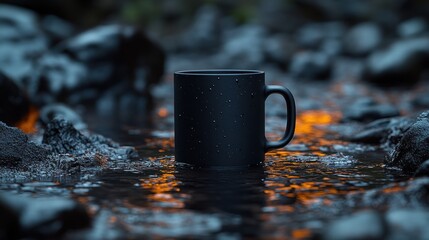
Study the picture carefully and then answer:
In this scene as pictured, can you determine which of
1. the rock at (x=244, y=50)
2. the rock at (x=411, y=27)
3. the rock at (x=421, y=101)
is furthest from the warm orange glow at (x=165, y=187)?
the rock at (x=411, y=27)

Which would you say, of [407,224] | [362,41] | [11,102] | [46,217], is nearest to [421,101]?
[11,102]

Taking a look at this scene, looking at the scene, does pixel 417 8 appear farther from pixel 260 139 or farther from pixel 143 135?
pixel 260 139

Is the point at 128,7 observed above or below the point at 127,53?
above

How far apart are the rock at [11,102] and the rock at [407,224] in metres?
3.70

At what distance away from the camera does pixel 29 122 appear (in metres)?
5.99

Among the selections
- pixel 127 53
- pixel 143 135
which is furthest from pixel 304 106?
pixel 143 135

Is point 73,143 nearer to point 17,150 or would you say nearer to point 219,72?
point 17,150

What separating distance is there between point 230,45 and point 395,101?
6.81 meters

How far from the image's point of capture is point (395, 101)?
7.88 m

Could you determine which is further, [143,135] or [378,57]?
[378,57]

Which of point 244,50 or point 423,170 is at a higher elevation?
point 244,50

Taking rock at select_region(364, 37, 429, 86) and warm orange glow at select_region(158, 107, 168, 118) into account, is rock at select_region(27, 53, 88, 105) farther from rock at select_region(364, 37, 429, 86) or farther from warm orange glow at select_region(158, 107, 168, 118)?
rock at select_region(364, 37, 429, 86)

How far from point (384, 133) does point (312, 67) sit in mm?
6182

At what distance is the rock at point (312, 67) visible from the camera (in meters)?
10.8
